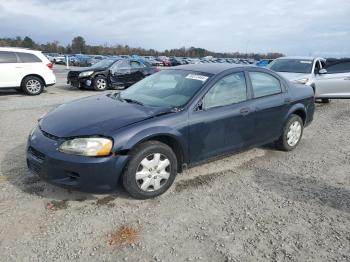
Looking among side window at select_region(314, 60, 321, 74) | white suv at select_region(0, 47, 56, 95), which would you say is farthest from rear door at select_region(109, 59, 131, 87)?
side window at select_region(314, 60, 321, 74)

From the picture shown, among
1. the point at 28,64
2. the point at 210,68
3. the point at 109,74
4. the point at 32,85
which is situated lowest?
the point at 32,85

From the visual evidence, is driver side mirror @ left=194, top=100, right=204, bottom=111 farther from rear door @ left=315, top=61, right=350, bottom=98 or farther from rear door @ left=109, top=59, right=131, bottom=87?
rear door @ left=109, top=59, right=131, bottom=87

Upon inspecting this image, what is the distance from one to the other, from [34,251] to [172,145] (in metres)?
1.89

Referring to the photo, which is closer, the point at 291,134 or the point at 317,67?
the point at 291,134

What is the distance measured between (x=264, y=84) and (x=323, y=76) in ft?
19.8

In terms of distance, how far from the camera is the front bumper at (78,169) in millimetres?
3527

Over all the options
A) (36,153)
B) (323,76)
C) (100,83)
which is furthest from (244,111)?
(100,83)

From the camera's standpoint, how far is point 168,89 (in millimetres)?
4707

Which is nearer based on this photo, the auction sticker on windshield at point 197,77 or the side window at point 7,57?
the auction sticker on windshield at point 197,77

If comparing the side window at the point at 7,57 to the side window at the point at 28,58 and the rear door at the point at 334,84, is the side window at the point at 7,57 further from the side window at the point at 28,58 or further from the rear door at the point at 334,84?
the rear door at the point at 334,84

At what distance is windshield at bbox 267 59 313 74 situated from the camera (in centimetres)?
1061

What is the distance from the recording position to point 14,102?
10.5 metres

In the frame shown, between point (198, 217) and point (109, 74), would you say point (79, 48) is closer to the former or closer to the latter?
point (109, 74)

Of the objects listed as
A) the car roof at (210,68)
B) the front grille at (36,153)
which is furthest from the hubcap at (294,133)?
the front grille at (36,153)
